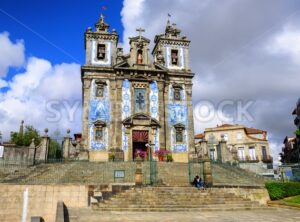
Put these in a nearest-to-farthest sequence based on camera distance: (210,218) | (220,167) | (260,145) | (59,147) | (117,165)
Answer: (210,218) < (117,165) < (220,167) < (59,147) < (260,145)

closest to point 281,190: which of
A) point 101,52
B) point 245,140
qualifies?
point 101,52

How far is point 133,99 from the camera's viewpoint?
31.5m

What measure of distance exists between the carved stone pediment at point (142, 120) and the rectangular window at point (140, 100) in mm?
651

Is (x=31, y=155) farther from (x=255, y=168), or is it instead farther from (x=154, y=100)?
(x=255, y=168)

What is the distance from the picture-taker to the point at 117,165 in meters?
24.0

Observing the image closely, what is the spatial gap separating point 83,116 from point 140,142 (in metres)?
6.12

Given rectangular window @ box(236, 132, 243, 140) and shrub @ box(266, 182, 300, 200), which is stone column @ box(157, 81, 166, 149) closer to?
shrub @ box(266, 182, 300, 200)

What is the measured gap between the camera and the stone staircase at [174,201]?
49.6ft

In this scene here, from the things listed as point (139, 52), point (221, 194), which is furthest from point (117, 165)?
point (139, 52)

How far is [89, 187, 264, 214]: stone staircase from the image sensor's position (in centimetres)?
1512

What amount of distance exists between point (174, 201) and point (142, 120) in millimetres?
15541

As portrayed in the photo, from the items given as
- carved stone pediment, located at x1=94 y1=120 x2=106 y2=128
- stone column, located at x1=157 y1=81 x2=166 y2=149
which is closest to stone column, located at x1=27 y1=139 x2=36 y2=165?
carved stone pediment, located at x1=94 y1=120 x2=106 y2=128

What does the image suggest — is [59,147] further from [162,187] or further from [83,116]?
[162,187]

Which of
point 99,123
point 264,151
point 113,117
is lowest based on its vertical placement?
point 264,151
